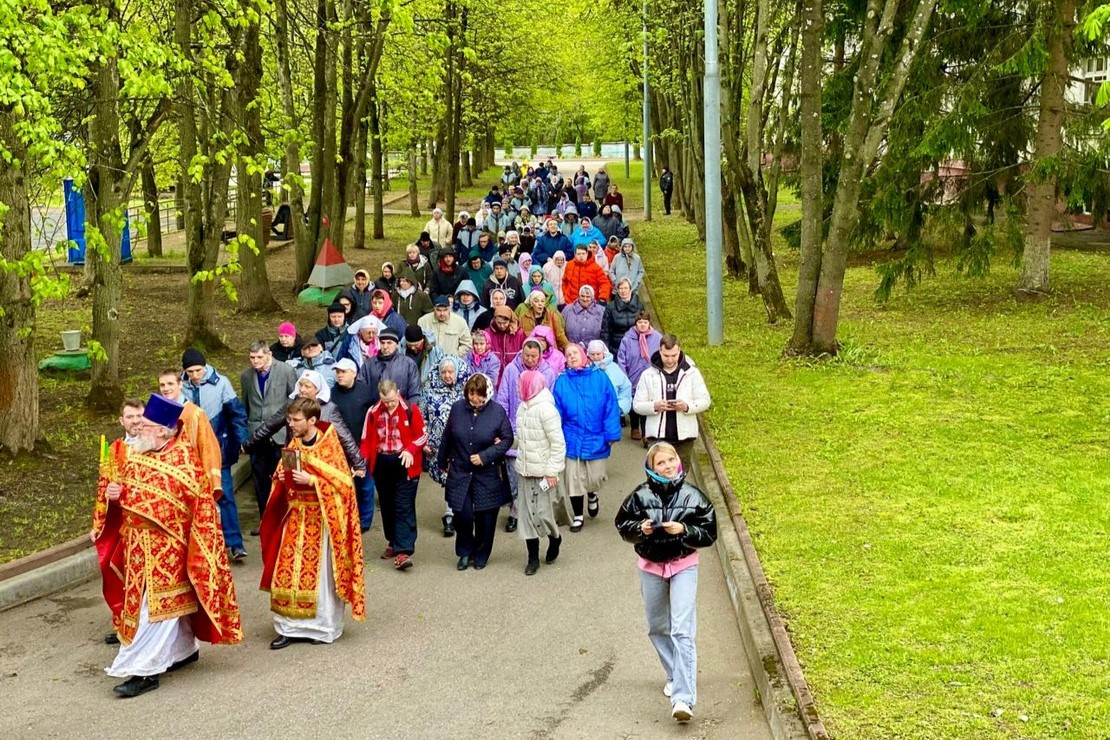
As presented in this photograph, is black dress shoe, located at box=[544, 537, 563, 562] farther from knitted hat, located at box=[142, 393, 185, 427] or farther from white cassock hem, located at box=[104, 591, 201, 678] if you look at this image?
knitted hat, located at box=[142, 393, 185, 427]

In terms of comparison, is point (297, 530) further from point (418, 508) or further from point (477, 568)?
point (418, 508)

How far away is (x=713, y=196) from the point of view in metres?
20.3

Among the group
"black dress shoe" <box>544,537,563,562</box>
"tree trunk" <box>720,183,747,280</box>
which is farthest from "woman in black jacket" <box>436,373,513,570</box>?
"tree trunk" <box>720,183,747,280</box>

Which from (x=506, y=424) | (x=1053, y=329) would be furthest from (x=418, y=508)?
(x=1053, y=329)

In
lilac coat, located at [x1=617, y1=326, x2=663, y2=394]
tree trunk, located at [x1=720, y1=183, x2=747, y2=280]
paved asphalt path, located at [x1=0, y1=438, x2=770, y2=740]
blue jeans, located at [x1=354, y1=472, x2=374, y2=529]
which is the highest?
tree trunk, located at [x1=720, y1=183, x2=747, y2=280]

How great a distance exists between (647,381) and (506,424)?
1.53m

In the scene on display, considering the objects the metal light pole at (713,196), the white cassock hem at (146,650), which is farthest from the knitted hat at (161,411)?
the metal light pole at (713,196)

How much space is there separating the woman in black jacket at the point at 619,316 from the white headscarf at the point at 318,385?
557 cm

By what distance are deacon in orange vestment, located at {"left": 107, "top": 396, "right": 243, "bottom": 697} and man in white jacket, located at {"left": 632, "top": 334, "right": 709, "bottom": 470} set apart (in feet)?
13.8

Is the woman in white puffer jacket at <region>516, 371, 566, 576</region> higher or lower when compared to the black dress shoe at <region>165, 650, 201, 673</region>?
higher

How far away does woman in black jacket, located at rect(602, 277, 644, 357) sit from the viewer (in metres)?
16.0

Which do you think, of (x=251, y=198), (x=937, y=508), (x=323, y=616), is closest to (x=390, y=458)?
(x=323, y=616)

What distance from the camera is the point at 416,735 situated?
7.67m

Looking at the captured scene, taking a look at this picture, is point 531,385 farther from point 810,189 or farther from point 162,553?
point 810,189
